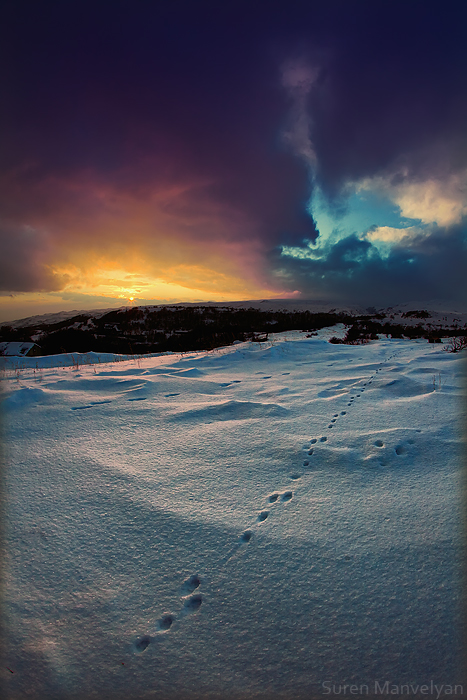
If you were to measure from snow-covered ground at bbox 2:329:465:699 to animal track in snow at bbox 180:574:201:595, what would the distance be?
0.01 meters

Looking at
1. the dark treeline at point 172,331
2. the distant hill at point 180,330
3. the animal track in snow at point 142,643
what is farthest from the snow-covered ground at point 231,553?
the distant hill at point 180,330

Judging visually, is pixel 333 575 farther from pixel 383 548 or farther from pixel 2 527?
pixel 2 527

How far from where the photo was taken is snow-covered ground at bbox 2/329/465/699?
1109 millimetres

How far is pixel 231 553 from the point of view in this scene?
1529 mm

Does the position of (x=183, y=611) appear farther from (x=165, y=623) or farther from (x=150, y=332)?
(x=150, y=332)

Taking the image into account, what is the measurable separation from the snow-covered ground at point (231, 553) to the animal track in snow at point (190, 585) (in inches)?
0.4

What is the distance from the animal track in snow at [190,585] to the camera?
1.37 m

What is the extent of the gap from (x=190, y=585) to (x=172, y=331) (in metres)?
18.0

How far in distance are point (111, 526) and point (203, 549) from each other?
1.97 feet

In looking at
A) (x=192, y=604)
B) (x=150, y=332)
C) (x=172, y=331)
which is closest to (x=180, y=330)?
(x=172, y=331)

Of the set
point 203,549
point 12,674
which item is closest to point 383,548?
point 203,549

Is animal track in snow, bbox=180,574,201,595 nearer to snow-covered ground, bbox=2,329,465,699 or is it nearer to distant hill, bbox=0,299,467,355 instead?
snow-covered ground, bbox=2,329,465,699

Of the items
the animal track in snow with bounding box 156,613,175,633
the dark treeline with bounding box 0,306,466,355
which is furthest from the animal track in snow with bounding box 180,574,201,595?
the dark treeline with bounding box 0,306,466,355

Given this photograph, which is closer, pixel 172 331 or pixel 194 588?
pixel 194 588
